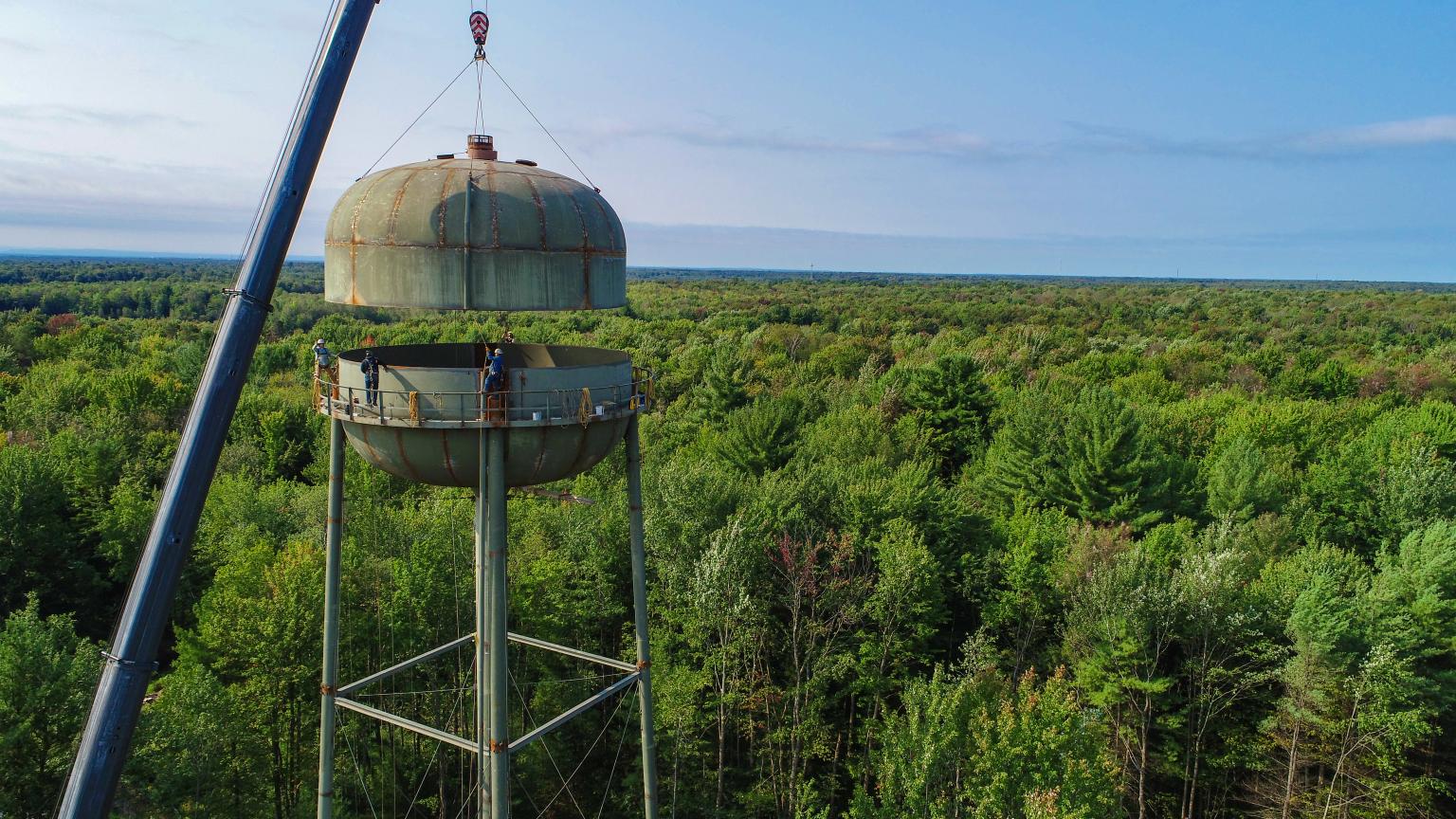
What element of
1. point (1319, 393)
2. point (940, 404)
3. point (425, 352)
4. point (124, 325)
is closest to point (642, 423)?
point (940, 404)

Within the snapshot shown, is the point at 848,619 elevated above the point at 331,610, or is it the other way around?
→ the point at 331,610

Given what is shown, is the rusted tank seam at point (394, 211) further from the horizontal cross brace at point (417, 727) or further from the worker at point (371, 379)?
the horizontal cross brace at point (417, 727)

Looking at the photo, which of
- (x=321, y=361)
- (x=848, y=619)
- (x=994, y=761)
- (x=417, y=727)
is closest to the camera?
(x=417, y=727)

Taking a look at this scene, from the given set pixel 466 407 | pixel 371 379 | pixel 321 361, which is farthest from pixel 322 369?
pixel 466 407

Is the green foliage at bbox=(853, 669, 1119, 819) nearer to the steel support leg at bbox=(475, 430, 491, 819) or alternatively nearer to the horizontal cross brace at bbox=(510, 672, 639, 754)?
the horizontal cross brace at bbox=(510, 672, 639, 754)

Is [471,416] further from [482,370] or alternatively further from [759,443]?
[759,443]

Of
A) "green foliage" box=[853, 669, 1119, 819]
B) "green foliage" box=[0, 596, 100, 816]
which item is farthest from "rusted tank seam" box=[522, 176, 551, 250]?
"green foliage" box=[0, 596, 100, 816]

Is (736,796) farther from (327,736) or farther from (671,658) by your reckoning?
(327,736)
